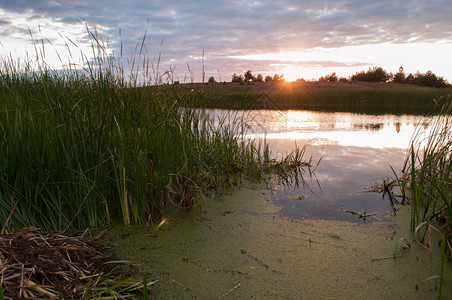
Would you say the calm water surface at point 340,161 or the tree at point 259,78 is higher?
the tree at point 259,78

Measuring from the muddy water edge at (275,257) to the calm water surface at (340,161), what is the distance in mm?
278

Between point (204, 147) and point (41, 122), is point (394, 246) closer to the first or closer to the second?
point (204, 147)

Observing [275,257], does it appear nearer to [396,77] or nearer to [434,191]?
[434,191]

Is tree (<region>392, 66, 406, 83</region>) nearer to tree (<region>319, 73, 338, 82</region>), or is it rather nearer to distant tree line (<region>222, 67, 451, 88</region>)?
distant tree line (<region>222, 67, 451, 88</region>)

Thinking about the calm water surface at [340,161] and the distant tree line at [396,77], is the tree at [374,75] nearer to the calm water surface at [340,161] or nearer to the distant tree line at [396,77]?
the distant tree line at [396,77]

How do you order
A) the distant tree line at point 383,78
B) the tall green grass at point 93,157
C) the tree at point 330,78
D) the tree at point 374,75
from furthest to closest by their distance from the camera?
the tree at point 374,75, the tree at point 330,78, the distant tree line at point 383,78, the tall green grass at point 93,157

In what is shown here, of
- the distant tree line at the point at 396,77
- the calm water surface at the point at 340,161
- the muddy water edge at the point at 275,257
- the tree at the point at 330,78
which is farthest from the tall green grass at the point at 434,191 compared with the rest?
the tree at the point at 330,78

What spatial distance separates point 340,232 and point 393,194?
1.17 metres

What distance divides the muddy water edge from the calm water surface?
278 millimetres

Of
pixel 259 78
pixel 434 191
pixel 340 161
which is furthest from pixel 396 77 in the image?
pixel 434 191

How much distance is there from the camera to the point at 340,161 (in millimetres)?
4195

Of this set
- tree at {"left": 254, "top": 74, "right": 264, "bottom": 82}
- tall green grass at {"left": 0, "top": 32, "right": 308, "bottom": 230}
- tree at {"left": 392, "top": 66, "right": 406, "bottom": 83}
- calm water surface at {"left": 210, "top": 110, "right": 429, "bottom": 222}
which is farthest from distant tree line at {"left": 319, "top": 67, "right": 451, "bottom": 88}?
tall green grass at {"left": 0, "top": 32, "right": 308, "bottom": 230}

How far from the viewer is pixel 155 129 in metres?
2.17

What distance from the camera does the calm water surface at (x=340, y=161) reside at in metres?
2.64
